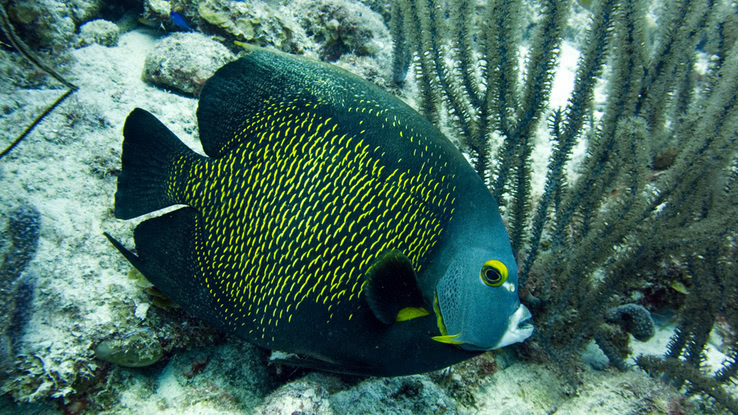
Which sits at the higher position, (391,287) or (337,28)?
(337,28)

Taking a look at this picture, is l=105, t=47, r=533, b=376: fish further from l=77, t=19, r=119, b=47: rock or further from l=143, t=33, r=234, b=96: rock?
l=77, t=19, r=119, b=47: rock

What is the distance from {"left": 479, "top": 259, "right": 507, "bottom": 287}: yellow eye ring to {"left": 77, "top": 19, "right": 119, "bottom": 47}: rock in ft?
15.6

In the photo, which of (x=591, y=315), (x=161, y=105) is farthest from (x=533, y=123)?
(x=161, y=105)

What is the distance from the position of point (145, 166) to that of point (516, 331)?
65.6 inches

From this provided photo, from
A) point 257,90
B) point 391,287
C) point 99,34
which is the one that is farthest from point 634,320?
point 99,34

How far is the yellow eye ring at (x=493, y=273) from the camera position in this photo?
1228mm

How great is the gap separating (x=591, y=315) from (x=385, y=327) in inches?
65.0

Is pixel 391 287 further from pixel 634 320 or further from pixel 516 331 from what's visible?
pixel 634 320

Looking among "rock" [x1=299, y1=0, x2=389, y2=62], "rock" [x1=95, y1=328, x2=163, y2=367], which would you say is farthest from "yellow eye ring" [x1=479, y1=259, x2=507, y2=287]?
"rock" [x1=299, y1=0, x2=389, y2=62]

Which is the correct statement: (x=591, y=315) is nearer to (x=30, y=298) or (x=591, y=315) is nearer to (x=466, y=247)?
(x=466, y=247)

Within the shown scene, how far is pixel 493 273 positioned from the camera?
1241 millimetres

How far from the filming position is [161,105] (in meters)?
2.98

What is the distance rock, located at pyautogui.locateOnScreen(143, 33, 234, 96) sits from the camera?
3273mm

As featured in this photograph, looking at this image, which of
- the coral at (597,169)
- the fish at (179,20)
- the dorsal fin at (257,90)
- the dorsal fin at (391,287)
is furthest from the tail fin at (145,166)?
the fish at (179,20)
